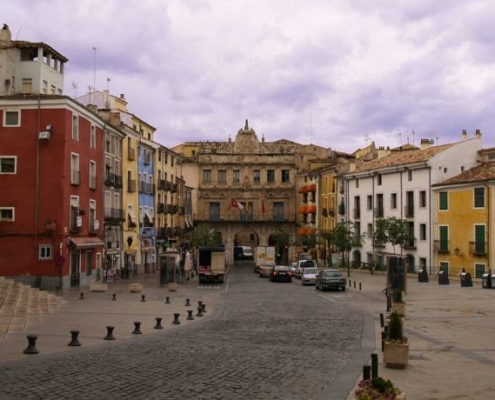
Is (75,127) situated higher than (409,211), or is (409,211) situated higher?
(75,127)

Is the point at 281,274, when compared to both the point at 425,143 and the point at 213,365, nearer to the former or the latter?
the point at 425,143

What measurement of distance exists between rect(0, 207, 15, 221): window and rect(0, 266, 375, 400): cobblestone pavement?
20.6 m

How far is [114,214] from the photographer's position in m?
52.9

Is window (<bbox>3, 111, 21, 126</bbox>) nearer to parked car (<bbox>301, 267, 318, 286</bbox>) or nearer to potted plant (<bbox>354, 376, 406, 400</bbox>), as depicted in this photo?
parked car (<bbox>301, 267, 318, 286</bbox>)

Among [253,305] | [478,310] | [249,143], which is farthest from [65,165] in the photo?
[249,143]

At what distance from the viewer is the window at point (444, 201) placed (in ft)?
183

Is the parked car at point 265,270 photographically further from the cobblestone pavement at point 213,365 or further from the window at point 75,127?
the cobblestone pavement at point 213,365

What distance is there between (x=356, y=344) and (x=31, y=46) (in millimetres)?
38915

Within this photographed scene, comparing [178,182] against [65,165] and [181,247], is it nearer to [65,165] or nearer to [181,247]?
[181,247]

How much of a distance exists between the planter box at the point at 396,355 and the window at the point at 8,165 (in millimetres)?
31752

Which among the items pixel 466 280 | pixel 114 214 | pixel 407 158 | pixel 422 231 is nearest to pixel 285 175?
pixel 407 158

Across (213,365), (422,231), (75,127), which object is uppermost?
(75,127)

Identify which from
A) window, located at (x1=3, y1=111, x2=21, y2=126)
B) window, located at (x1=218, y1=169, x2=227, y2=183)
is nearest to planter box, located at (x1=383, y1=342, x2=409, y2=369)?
window, located at (x1=3, y1=111, x2=21, y2=126)

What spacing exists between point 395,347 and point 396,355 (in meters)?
0.20
